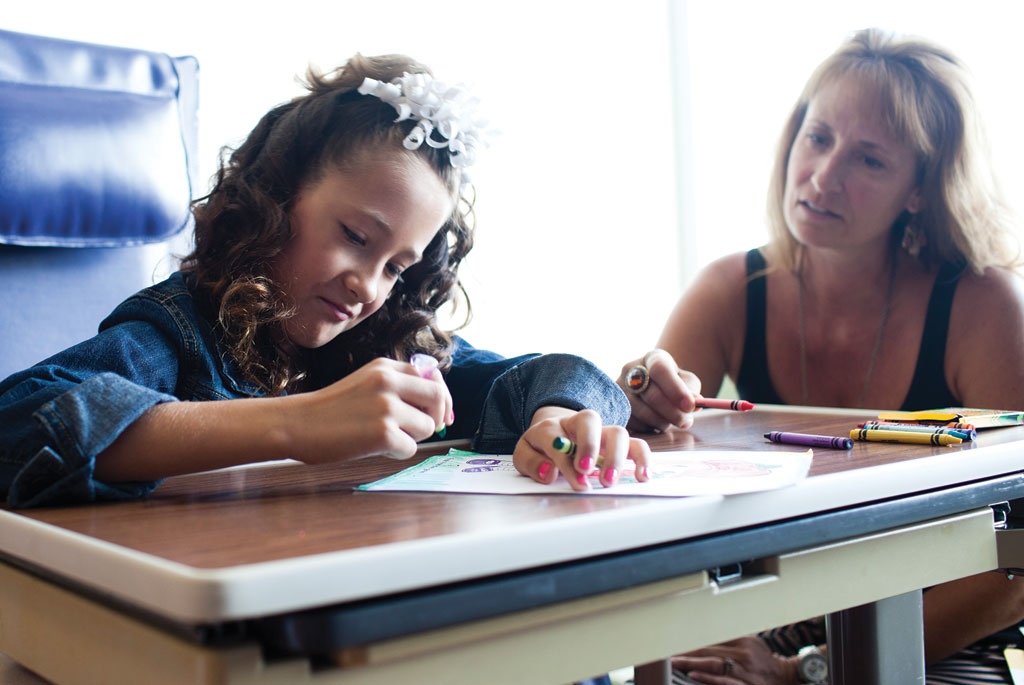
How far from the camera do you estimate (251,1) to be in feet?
6.69

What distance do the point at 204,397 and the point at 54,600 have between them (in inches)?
16.4

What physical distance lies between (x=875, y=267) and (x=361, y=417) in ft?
4.39

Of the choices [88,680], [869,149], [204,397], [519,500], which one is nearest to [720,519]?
[519,500]

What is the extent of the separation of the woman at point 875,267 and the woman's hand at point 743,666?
577mm

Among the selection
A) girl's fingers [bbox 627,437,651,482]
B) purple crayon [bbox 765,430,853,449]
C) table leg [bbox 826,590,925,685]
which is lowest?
table leg [bbox 826,590,925,685]

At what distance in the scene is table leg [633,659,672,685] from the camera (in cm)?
89

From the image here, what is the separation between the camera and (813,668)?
4.00ft

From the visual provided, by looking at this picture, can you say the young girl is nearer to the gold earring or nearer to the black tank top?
the black tank top

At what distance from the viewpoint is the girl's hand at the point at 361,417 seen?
693 millimetres

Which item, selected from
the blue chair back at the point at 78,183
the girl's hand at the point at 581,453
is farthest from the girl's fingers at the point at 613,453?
the blue chair back at the point at 78,183

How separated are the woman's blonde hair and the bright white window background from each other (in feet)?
1.07

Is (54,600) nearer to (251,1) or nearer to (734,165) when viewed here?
(251,1)

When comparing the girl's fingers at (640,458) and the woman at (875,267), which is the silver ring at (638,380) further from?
the woman at (875,267)

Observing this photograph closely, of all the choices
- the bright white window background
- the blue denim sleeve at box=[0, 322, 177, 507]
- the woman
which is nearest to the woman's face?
the woman
